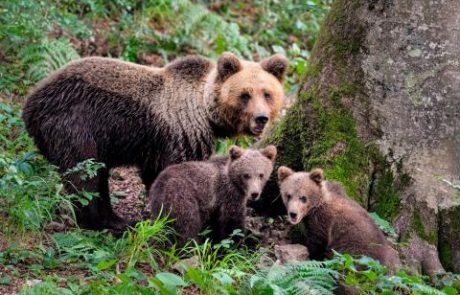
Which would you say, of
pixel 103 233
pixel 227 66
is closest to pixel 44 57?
pixel 227 66

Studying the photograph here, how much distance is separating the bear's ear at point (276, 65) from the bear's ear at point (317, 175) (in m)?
2.08

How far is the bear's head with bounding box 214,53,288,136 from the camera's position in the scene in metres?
8.95

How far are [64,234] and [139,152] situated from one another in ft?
4.79

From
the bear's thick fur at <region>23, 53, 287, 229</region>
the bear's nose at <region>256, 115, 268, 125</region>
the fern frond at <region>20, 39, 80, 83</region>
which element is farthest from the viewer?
the fern frond at <region>20, 39, 80, 83</region>

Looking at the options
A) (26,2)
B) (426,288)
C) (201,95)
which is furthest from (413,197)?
(26,2)

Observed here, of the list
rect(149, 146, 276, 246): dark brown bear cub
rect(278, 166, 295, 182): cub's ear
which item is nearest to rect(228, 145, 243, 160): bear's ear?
rect(149, 146, 276, 246): dark brown bear cub

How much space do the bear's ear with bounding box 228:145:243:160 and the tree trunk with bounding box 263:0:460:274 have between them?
0.87m

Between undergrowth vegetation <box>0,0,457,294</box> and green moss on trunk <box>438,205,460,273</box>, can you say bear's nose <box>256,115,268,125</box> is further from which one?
green moss on trunk <box>438,205,460,273</box>

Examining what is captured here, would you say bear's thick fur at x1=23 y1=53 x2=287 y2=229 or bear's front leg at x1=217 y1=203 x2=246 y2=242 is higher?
bear's thick fur at x1=23 y1=53 x2=287 y2=229

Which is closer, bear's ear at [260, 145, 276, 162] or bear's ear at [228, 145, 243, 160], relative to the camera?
bear's ear at [228, 145, 243, 160]

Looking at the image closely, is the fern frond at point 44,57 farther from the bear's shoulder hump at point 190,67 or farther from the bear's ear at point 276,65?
the bear's ear at point 276,65

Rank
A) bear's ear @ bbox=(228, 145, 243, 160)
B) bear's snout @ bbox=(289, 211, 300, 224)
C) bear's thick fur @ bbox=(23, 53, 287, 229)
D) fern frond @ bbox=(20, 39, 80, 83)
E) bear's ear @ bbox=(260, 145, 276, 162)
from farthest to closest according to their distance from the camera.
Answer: fern frond @ bbox=(20, 39, 80, 83)
bear's thick fur @ bbox=(23, 53, 287, 229)
bear's ear @ bbox=(260, 145, 276, 162)
bear's ear @ bbox=(228, 145, 243, 160)
bear's snout @ bbox=(289, 211, 300, 224)

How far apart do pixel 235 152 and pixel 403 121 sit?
172 cm

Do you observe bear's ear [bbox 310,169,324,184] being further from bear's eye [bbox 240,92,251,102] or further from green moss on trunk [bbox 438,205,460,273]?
bear's eye [bbox 240,92,251,102]
